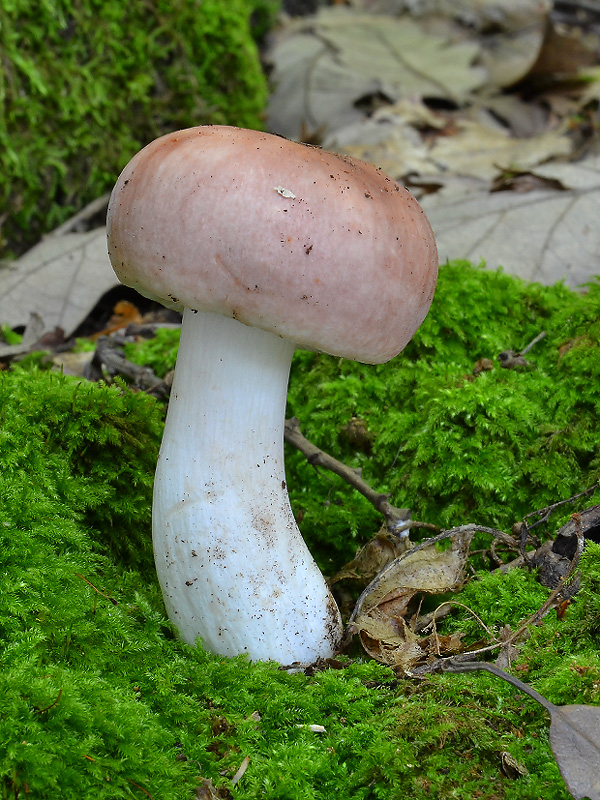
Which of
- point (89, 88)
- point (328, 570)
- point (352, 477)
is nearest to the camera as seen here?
point (352, 477)

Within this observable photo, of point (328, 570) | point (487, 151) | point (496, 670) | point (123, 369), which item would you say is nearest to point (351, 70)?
point (487, 151)

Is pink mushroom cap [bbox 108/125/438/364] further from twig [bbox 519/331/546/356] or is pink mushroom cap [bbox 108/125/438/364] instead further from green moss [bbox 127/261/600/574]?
twig [bbox 519/331/546/356]

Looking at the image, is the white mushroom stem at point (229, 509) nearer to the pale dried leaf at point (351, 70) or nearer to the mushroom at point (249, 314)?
the mushroom at point (249, 314)

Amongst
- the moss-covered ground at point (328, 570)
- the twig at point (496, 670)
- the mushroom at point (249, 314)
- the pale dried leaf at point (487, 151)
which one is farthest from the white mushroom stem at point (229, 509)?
the pale dried leaf at point (487, 151)

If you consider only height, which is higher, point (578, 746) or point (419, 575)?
point (578, 746)

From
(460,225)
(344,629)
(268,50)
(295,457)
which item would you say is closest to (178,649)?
(344,629)

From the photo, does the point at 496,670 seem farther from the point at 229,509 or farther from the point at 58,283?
the point at 58,283

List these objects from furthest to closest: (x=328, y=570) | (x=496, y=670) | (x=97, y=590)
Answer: (x=328, y=570) → (x=97, y=590) → (x=496, y=670)
